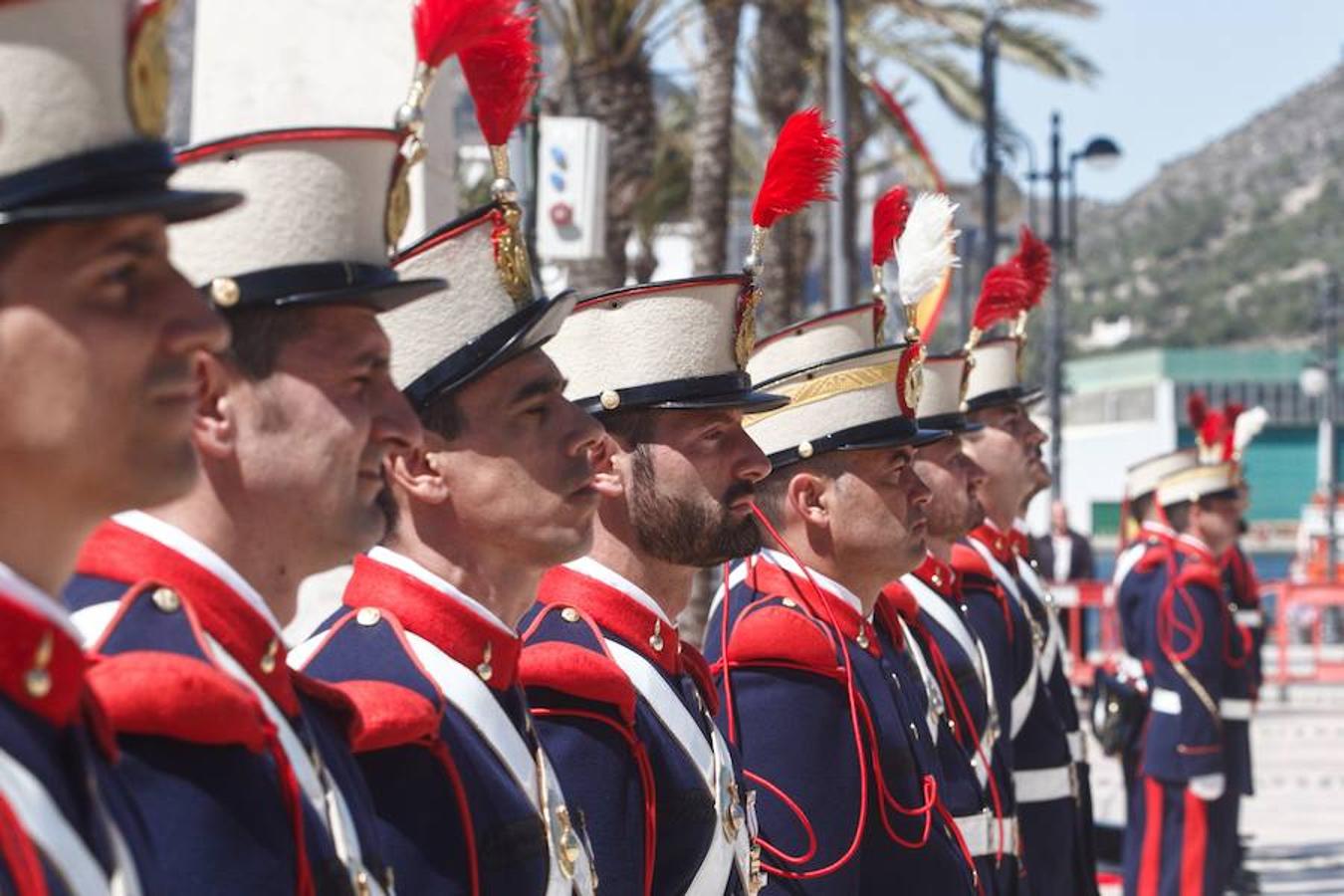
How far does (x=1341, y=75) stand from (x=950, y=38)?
122 meters

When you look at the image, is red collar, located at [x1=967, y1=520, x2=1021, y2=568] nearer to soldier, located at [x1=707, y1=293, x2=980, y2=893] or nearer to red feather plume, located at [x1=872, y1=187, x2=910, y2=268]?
soldier, located at [x1=707, y1=293, x2=980, y2=893]

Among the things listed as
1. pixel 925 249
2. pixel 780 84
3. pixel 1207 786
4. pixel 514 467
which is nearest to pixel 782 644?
pixel 925 249

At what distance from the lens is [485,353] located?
3352mm

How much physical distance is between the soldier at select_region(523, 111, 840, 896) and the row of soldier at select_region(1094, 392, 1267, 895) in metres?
6.18

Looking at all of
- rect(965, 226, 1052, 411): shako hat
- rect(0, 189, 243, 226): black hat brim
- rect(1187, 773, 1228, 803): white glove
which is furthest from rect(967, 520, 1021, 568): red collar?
rect(0, 189, 243, 226): black hat brim

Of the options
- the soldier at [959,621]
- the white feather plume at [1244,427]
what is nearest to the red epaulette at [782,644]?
the soldier at [959,621]

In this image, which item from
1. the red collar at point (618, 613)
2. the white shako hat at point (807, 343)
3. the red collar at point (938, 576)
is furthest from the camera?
the red collar at point (938, 576)

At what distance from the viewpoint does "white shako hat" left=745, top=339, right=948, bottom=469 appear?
5.13m

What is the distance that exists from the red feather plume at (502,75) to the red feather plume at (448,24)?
9.1 inches

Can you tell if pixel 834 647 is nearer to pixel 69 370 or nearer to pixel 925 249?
pixel 925 249

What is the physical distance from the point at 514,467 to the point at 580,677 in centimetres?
37

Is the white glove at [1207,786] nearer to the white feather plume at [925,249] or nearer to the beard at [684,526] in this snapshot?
the white feather plume at [925,249]

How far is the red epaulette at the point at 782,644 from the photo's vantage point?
4.58 meters

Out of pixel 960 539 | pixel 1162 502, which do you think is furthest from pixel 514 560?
pixel 1162 502
